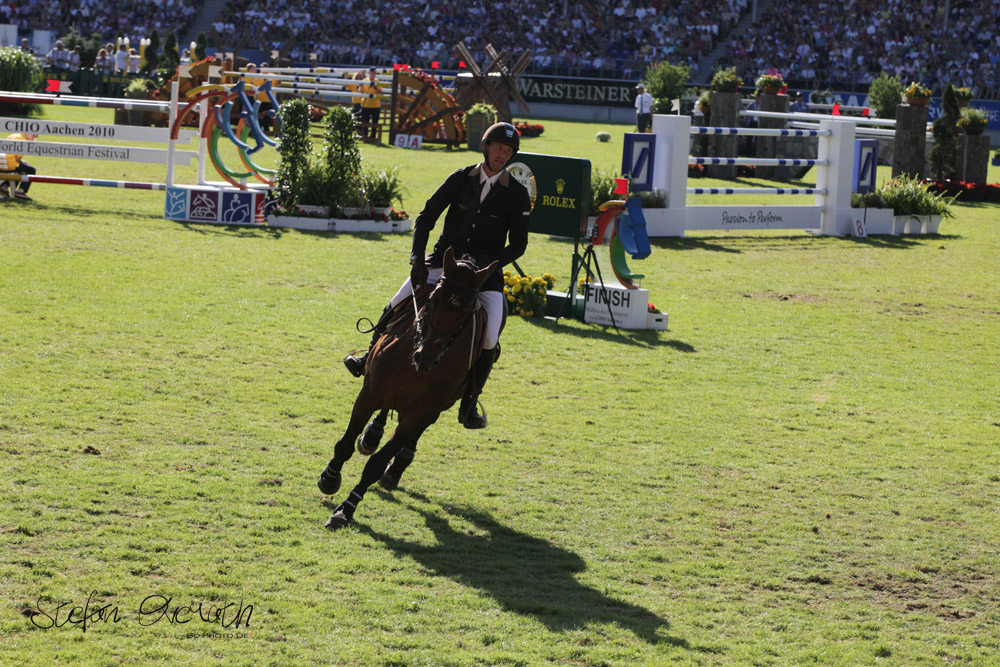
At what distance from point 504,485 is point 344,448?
4.16 feet

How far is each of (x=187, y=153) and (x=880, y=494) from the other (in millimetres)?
15527

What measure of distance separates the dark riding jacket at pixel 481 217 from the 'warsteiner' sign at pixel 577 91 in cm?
4292

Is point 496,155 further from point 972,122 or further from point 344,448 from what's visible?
point 972,122

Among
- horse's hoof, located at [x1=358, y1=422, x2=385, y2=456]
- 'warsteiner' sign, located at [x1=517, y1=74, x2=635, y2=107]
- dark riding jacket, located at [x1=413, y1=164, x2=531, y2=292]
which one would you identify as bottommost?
horse's hoof, located at [x1=358, y1=422, x2=385, y2=456]

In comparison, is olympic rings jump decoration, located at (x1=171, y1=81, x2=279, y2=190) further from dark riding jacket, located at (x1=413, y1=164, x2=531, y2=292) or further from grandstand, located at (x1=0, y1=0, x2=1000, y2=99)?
grandstand, located at (x1=0, y1=0, x2=1000, y2=99)

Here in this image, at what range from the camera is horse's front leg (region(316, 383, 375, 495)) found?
6.97 meters

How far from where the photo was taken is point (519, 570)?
6320 mm

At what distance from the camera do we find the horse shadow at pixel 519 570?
18.7 ft

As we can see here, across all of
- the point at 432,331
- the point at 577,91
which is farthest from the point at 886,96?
the point at 432,331

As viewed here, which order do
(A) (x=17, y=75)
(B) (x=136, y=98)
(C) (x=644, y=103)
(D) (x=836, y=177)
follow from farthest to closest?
(B) (x=136, y=98), (C) (x=644, y=103), (A) (x=17, y=75), (D) (x=836, y=177)

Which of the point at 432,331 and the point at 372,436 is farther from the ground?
the point at 432,331

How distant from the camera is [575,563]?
6445mm

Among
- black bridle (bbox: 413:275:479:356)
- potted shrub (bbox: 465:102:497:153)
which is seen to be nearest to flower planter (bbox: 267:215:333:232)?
black bridle (bbox: 413:275:479:356)

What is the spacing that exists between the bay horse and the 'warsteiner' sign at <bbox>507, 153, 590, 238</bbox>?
664 centimetres
